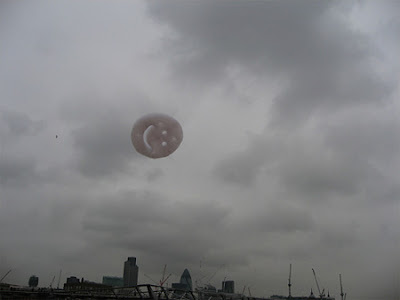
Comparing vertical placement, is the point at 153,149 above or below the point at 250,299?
above

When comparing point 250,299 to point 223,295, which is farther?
point 250,299

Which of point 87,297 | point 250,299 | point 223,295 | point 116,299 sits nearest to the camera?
point 87,297

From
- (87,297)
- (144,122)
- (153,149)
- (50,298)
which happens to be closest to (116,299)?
(87,297)

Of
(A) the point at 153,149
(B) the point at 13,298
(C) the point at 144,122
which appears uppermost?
(C) the point at 144,122

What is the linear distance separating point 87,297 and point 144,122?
19683 millimetres

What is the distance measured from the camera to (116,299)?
123 ft

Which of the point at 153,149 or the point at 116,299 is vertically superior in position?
the point at 153,149

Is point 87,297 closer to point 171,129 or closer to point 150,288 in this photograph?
point 150,288

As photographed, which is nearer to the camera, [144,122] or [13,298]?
[13,298]

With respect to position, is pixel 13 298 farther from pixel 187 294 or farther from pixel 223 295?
pixel 223 295

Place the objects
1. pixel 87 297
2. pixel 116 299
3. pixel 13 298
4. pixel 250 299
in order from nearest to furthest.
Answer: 1. pixel 13 298
2. pixel 87 297
3. pixel 116 299
4. pixel 250 299

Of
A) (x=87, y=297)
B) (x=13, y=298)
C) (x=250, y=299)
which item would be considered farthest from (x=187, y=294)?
(x=13, y=298)

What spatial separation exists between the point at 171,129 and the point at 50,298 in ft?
71.3

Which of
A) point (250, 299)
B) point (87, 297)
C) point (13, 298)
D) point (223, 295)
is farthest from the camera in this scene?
point (250, 299)
